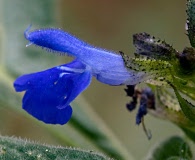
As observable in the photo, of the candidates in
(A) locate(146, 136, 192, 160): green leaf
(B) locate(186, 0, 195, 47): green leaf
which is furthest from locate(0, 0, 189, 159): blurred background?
(B) locate(186, 0, 195, 47): green leaf

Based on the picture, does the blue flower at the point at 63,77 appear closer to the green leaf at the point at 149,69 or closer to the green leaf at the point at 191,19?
the green leaf at the point at 149,69

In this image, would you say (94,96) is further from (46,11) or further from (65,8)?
(46,11)

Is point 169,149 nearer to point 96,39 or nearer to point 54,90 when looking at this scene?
point 54,90

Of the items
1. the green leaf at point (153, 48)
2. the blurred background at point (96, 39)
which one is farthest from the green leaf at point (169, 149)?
the green leaf at point (153, 48)

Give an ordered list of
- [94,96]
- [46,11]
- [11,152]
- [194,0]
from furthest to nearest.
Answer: [94,96]
[46,11]
[194,0]
[11,152]

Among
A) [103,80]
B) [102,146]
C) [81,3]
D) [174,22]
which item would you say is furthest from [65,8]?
[103,80]

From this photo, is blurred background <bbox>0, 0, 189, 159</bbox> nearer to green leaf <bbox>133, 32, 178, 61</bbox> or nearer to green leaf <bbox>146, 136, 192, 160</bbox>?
green leaf <bbox>146, 136, 192, 160</bbox>

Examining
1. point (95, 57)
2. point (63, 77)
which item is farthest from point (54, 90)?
point (95, 57)
